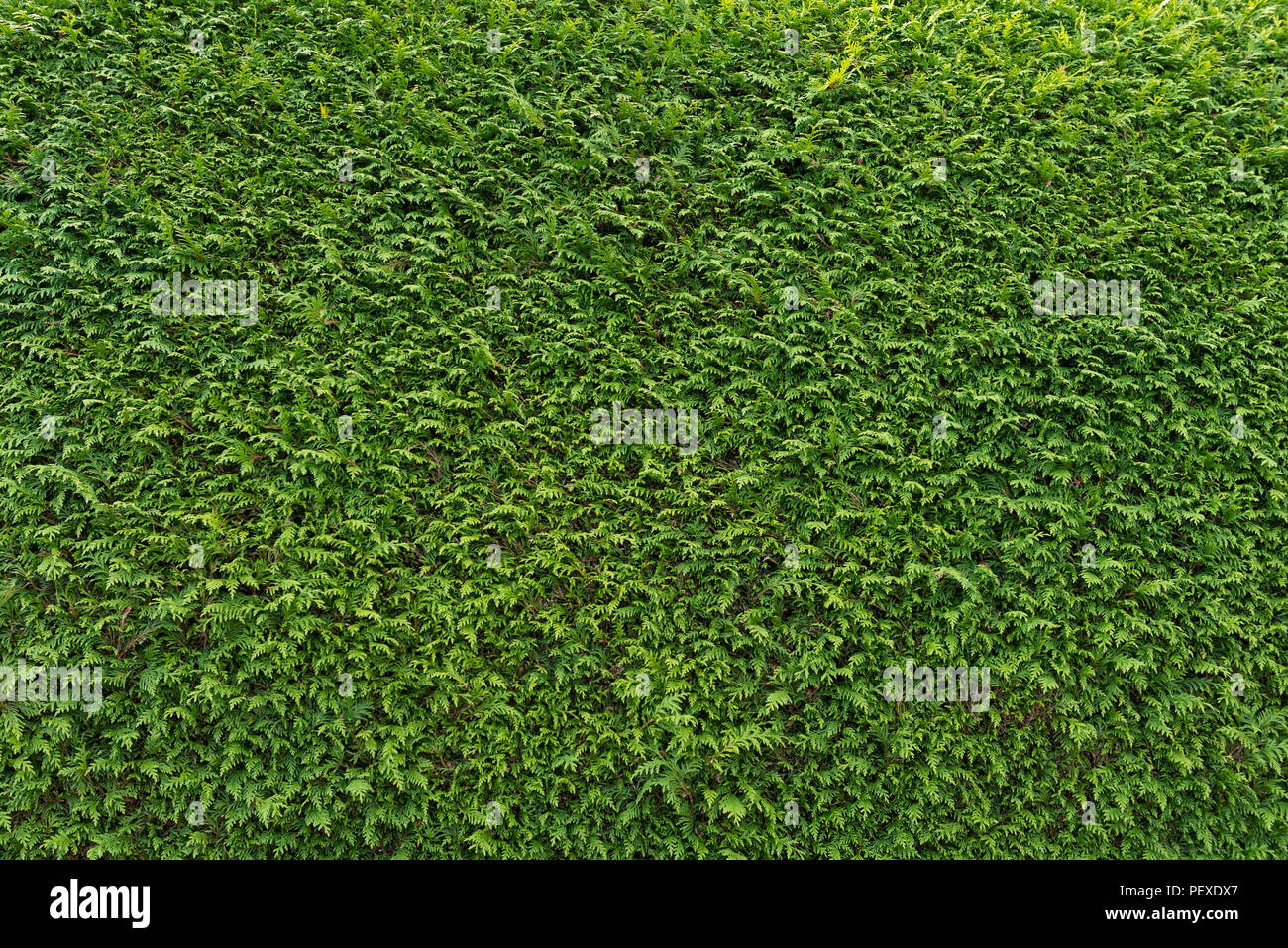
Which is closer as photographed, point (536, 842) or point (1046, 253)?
point (536, 842)

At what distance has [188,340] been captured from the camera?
3.36 metres

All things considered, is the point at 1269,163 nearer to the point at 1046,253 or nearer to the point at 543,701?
the point at 1046,253

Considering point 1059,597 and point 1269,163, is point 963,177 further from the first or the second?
point 1059,597

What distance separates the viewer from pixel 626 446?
3363mm

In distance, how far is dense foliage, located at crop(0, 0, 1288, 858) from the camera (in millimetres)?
3229

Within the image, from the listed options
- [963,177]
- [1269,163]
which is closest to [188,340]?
[963,177]

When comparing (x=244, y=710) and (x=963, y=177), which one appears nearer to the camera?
(x=244, y=710)

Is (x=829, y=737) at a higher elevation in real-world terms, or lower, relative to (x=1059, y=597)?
lower

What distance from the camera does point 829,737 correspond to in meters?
3.31

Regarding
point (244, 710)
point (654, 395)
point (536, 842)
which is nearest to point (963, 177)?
point (654, 395)

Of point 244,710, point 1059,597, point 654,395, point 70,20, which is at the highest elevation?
point 70,20

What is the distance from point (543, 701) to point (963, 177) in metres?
3.90

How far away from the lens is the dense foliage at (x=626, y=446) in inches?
127

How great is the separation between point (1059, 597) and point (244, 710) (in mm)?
4527
